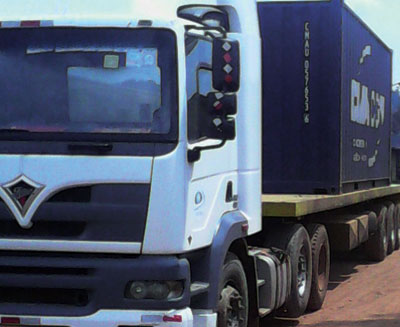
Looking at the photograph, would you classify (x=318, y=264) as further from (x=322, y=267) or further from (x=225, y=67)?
(x=225, y=67)

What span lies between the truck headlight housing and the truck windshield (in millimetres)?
981

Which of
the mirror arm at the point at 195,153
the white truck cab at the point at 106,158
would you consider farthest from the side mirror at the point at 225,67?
the mirror arm at the point at 195,153

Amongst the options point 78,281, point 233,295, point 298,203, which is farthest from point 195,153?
point 298,203

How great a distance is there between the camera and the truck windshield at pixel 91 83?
485 centimetres

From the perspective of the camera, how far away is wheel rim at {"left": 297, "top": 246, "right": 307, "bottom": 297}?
26.4 feet

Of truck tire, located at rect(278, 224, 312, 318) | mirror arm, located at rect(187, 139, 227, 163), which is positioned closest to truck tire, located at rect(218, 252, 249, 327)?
mirror arm, located at rect(187, 139, 227, 163)

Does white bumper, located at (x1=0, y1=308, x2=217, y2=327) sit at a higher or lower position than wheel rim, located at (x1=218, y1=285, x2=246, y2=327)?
higher

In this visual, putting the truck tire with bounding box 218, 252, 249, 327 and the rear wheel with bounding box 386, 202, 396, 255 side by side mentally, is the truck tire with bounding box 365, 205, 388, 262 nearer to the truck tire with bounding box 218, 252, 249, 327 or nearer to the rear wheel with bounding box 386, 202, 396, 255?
the rear wheel with bounding box 386, 202, 396, 255

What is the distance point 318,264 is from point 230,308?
3.24 meters

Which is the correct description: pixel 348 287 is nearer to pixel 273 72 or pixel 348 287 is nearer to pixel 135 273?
pixel 273 72

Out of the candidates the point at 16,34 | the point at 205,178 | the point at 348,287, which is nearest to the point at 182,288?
the point at 205,178

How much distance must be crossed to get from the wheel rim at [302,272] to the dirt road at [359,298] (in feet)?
1.26

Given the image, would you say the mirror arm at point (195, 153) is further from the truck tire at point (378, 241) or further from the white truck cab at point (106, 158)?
the truck tire at point (378, 241)

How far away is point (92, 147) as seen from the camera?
477 cm
